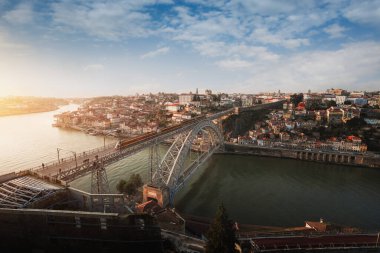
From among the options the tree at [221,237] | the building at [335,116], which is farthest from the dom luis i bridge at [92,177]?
the building at [335,116]

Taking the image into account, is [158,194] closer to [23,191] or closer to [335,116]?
[23,191]

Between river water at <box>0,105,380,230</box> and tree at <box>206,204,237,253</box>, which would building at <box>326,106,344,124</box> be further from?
tree at <box>206,204,237,253</box>

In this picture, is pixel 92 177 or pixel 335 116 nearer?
pixel 92 177

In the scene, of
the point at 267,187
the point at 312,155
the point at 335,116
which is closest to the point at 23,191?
the point at 267,187

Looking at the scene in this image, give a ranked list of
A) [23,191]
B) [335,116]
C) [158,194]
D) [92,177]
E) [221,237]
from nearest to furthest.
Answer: [221,237]
[23,191]
[92,177]
[158,194]
[335,116]

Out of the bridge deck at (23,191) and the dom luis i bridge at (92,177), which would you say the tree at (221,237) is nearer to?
the dom luis i bridge at (92,177)

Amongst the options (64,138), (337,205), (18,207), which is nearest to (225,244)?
(18,207)
